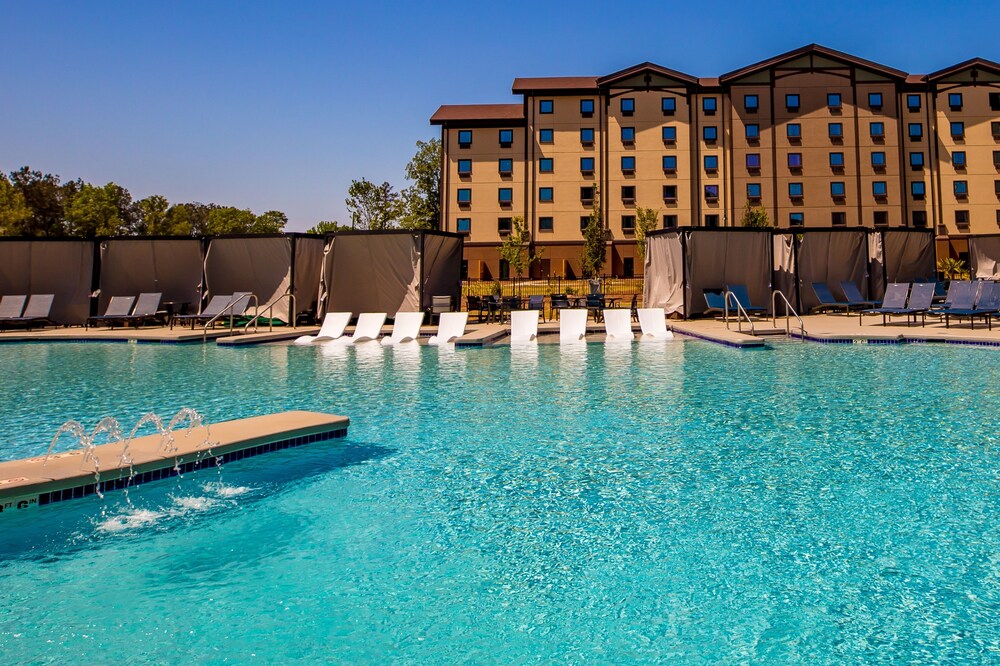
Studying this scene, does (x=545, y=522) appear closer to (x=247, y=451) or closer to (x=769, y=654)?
(x=769, y=654)

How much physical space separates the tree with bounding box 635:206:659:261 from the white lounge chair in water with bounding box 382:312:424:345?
24662 millimetres

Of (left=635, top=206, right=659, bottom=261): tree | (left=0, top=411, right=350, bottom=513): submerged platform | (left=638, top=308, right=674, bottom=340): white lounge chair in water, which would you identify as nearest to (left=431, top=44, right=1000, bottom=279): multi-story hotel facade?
(left=635, top=206, right=659, bottom=261): tree

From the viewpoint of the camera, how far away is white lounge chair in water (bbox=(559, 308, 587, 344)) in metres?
17.2

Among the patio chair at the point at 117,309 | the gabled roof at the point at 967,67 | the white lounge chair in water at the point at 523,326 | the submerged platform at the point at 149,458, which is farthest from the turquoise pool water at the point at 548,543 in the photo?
the gabled roof at the point at 967,67

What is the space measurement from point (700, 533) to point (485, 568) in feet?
4.44

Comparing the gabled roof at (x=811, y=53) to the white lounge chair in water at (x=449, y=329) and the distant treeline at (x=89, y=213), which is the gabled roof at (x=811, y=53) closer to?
the white lounge chair in water at (x=449, y=329)

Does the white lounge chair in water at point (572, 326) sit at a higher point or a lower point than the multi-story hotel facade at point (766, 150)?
lower

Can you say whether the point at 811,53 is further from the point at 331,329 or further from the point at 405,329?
the point at 331,329

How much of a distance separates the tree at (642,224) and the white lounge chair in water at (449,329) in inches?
963

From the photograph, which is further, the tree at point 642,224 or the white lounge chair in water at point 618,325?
the tree at point 642,224

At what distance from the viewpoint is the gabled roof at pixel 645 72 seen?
41875mm

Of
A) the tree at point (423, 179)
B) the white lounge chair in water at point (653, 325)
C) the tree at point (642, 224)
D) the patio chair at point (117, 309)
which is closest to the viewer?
the white lounge chair in water at point (653, 325)

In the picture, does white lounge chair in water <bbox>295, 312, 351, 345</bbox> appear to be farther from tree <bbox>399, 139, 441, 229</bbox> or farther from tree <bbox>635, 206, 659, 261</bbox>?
tree <bbox>399, 139, 441, 229</bbox>

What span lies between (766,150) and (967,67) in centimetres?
1380
